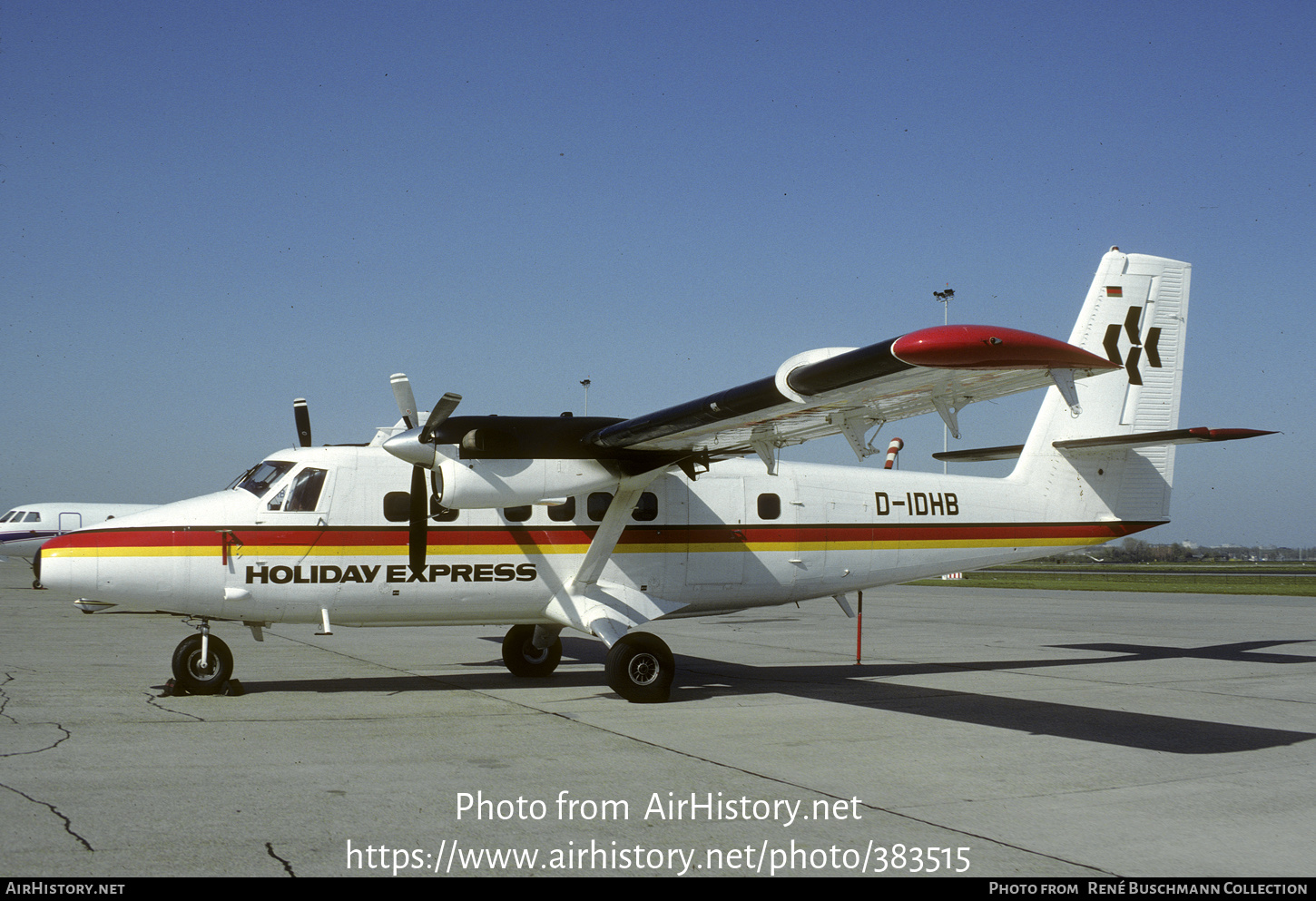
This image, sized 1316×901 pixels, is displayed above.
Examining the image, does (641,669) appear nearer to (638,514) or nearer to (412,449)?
(638,514)

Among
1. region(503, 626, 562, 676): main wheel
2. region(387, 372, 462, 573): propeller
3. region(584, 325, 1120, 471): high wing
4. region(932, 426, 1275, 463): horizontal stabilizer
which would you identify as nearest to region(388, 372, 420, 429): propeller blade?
region(387, 372, 462, 573): propeller

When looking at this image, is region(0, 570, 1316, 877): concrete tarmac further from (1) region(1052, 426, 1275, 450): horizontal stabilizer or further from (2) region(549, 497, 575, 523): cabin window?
(1) region(1052, 426, 1275, 450): horizontal stabilizer

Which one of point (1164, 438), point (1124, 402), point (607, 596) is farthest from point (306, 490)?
point (1124, 402)

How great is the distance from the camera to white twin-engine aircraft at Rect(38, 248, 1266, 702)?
10891 mm

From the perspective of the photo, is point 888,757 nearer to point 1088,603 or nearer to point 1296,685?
point 1296,685

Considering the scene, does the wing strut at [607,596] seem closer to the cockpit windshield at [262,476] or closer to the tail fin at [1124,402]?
the cockpit windshield at [262,476]

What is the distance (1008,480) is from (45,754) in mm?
12191

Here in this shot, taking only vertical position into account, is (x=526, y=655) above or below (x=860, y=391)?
below

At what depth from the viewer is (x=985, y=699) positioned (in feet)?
38.7

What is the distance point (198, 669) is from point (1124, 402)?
12789 millimetres

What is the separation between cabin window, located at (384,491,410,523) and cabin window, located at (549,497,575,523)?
177 centimetres

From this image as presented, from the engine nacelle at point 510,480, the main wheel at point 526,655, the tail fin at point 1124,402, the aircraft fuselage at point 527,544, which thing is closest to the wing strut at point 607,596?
the aircraft fuselage at point 527,544

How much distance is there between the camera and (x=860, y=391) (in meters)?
8.79

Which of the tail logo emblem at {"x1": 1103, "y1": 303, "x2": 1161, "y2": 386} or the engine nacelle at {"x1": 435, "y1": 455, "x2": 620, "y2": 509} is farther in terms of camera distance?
the tail logo emblem at {"x1": 1103, "y1": 303, "x2": 1161, "y2": 386}
